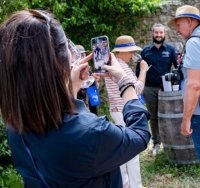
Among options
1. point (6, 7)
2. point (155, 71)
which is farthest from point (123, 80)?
point (6, 7)

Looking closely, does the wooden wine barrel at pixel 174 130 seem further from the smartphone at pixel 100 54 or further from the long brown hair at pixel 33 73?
the long brown hair at pixel 33 73

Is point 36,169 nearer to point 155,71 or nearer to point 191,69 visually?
point 191,69

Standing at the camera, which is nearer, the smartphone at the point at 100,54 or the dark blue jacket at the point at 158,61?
the smartphone at the point at 100,54

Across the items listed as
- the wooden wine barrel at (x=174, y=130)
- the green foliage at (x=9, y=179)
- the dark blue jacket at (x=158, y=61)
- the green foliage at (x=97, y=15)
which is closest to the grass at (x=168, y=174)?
the wooden wine barrel at (x=174, y=130)

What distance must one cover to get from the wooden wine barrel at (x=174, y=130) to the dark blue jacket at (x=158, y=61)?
81 centimetres

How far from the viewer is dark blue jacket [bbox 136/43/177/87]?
482cm

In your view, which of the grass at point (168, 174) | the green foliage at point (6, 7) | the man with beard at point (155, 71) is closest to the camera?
the grass at point (168, 174)

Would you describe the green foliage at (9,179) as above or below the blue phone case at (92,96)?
below

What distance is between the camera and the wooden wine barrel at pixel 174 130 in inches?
154

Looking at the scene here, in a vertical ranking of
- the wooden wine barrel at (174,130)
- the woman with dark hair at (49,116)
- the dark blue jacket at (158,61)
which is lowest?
the wooden wine barrel at (174,130)

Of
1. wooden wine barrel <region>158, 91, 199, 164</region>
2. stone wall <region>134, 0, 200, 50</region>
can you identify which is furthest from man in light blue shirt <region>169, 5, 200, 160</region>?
stone wall <region>134, 0, 200, 50</region>

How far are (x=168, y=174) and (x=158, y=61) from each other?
1542 mm

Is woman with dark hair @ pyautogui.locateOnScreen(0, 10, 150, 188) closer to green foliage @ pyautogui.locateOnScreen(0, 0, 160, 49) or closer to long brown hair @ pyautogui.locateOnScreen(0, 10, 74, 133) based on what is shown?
long brown hair @ pyautogui.locateOnScreen(0, 10, 74, 133)

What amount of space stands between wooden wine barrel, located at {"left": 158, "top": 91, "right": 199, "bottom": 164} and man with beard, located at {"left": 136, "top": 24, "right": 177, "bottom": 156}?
59 cm
